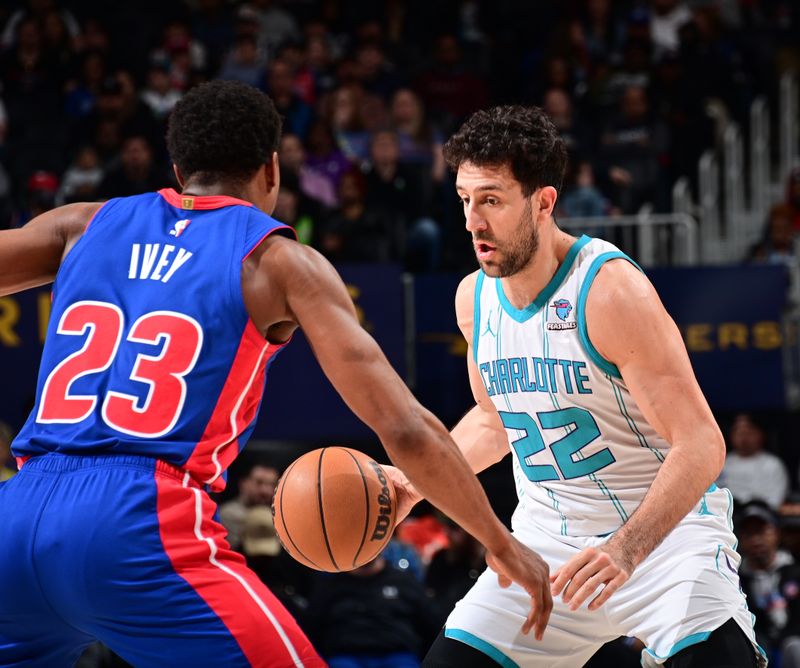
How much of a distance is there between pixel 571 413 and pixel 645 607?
0.63m

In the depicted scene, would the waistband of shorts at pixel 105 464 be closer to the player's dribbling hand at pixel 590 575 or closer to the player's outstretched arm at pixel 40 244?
the player's outstretched arm at pixel 40 244

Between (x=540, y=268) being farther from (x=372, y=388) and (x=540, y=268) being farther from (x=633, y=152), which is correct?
(x=633, y=152)

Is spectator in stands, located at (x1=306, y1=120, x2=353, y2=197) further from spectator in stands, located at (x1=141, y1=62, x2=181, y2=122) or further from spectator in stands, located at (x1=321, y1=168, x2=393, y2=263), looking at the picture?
spectator in stands, located at (x1=141, y1=62, x2=181, y2=122)

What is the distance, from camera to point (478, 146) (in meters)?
3.95

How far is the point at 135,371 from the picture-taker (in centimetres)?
307

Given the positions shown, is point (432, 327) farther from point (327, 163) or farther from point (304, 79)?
point (304, 79)

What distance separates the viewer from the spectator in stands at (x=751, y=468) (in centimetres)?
1027

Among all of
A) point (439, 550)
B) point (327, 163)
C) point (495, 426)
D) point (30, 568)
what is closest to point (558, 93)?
point (327, 163)

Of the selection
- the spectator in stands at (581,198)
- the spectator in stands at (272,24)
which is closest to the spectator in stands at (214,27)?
the spectator in stands at (272,24)

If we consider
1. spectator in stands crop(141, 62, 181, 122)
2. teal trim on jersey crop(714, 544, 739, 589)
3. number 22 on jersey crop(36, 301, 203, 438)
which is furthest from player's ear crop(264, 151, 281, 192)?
spectator in stands crop(141, 62, 181, 122)

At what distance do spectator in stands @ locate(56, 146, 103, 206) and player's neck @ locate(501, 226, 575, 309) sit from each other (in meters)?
7.18

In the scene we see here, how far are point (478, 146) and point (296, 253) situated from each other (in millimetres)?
1004

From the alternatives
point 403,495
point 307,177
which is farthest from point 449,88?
point 403,495

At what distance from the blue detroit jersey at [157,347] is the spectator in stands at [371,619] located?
5.06 meters
